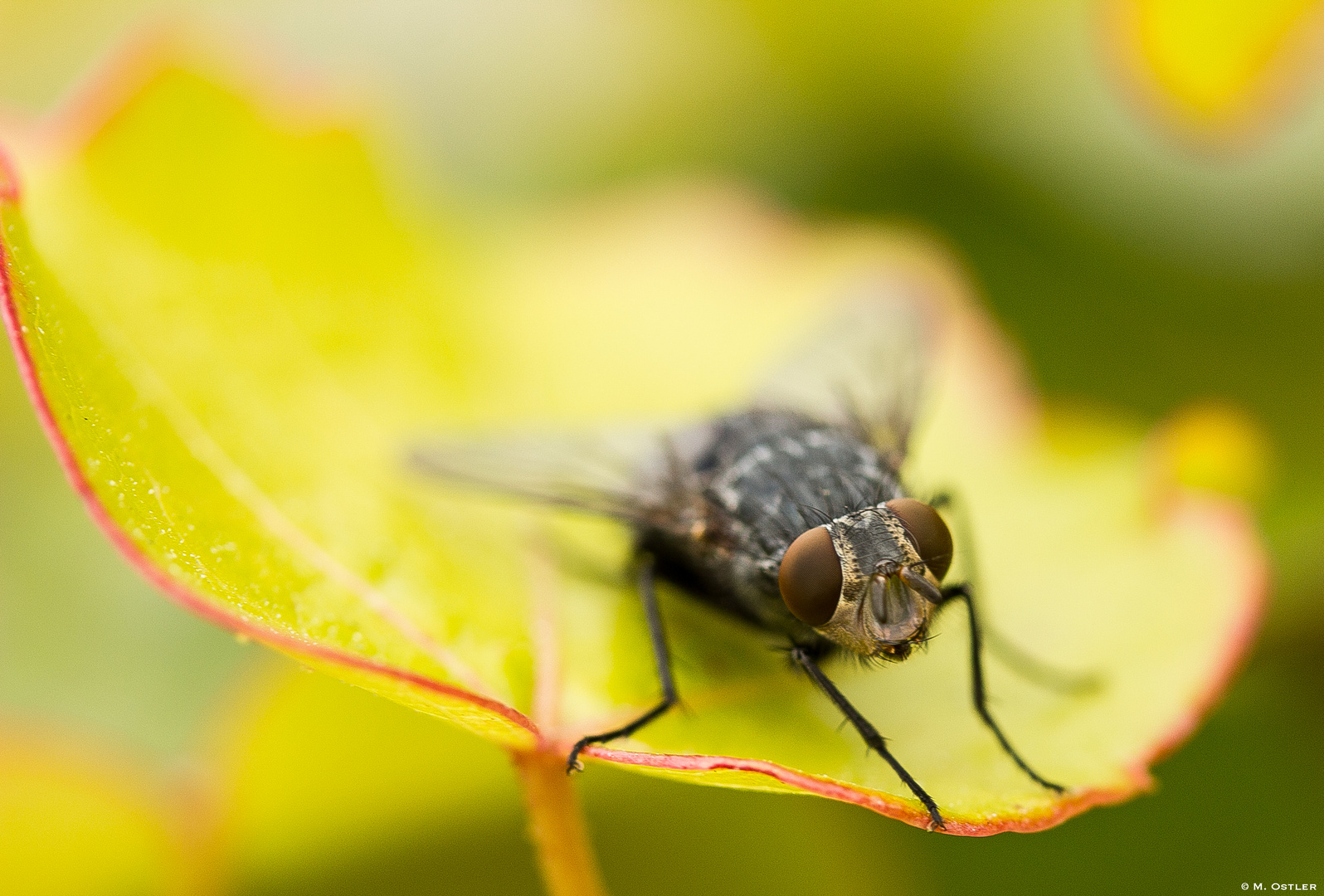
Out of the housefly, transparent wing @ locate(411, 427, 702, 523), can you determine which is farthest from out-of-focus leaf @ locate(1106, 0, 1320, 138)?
transparent wing @ locate(411, 427, 702, 523)

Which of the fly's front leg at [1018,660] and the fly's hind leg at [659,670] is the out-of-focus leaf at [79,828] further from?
the fly's front leg at [1018,660]

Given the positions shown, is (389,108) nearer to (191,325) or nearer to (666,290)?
(666,290)

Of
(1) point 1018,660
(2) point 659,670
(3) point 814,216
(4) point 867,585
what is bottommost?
(2) point 659,670

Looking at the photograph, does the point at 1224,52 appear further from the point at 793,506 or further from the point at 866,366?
the point at 793,506

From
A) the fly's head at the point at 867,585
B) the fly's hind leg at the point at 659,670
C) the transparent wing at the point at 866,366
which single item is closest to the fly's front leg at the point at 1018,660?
the fly's head at the point at 867,585

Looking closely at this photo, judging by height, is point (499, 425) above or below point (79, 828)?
above

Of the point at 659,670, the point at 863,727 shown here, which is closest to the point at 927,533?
the point at 863,727

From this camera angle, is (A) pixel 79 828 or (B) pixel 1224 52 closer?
(A) pixel 79 828
